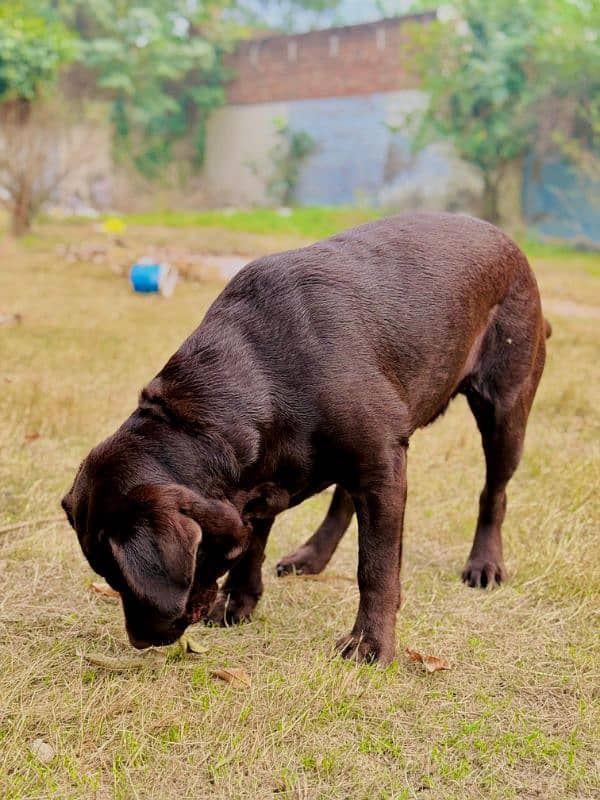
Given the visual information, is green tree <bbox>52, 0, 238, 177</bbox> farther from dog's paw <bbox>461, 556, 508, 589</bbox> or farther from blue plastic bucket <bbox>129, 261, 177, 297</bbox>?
dog's paw <bbox>461, 556, 508, 589</bbox>

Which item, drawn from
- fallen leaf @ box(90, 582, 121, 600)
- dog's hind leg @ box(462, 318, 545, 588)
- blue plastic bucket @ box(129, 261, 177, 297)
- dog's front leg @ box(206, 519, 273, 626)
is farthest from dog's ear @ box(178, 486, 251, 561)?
blue plastic bucket @ box(129, 261, 177, 297)

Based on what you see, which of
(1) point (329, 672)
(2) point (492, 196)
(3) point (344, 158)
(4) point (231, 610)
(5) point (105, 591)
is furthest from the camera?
(3) point (344, 158)

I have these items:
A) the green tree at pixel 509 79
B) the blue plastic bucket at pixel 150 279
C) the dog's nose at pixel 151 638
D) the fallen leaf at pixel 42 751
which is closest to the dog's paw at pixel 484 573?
the dog's nose at pixel 151 638

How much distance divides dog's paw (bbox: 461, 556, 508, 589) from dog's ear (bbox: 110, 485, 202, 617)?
5.65 ft

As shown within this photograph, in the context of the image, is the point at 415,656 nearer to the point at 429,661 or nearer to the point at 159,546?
the point at 429,661

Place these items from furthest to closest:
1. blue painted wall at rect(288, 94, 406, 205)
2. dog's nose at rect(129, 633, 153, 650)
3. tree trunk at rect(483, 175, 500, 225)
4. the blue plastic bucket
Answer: blue painted wall at rect(288, 94, 406, 205)
tree trunk at rect(483, 175, 500, 225)
the blue plastic bucket
dog's nose at rect(129, 633, 153, 650)

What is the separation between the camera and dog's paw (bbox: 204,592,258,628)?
11.1 feet

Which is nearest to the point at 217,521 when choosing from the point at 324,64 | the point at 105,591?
the point at 105,591

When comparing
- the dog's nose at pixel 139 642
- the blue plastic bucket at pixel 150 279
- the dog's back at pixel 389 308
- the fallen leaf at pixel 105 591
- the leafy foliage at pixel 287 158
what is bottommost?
the leafy foliage at pixel 287 158

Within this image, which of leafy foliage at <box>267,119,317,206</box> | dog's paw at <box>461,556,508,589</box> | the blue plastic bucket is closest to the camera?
dog's paw at <box>461,556,508,589</box>

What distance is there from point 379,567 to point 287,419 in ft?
2.09

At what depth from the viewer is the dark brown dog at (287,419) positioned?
2.56 meters

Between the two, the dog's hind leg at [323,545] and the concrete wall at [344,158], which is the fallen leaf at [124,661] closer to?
the dog's hind leg at [323,545]

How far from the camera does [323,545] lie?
3861mm
